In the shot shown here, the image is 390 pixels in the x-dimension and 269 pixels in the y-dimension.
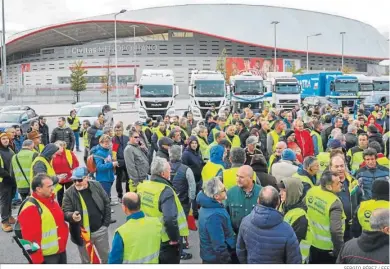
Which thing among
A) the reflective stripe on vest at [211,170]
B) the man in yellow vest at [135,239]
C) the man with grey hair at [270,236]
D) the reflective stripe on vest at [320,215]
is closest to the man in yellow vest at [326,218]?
the reflective stripe on vest at [320,215]

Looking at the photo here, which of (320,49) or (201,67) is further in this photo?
(320,49)

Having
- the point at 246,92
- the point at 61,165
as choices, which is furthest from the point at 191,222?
the point at 246,92

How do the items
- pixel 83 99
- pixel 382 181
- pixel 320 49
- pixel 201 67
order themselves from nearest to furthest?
pixel 382 181 → pixel 83 99 → pixel 201 67 → pixel 320 49

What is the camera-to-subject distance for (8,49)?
82.8 m

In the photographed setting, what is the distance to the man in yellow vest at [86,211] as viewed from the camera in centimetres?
465

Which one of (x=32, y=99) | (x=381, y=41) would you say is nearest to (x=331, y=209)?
(x=32, y=99)

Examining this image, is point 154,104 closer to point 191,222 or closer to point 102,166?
point 102,166

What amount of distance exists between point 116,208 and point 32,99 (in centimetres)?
4473

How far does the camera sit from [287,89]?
29562mm

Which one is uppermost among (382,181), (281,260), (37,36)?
(37,36)

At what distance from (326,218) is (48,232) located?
2.50m

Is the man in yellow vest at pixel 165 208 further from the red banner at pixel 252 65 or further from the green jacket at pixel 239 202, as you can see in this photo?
the red banner at pixel 252 65

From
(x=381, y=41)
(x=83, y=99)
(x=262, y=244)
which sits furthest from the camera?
(x=381, y=41)

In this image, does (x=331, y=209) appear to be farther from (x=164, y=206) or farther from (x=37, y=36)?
(x=37, y=36)
